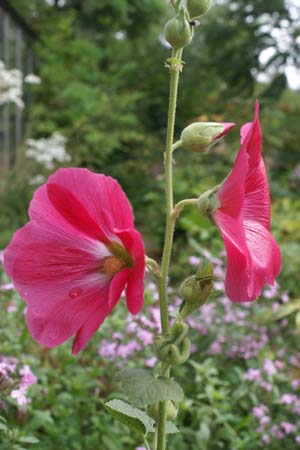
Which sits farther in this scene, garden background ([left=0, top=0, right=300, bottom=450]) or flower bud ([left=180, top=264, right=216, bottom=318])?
garden background ([left=0, top=0, right=300, bottom=450])

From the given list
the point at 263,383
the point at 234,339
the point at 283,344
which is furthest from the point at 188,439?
the point at 283,344

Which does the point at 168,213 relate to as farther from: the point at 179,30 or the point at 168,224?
the point at 179,30

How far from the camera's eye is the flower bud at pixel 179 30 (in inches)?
26.3

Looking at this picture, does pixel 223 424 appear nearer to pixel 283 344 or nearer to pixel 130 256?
pixel 283 344

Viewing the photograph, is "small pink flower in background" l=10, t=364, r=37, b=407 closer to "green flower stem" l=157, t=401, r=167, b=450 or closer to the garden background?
the garden background

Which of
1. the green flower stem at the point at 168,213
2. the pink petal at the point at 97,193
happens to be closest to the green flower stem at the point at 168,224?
the green flower stem at the point at 168,213

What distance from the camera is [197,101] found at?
736cm

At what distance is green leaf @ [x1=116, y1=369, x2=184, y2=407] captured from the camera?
63cm

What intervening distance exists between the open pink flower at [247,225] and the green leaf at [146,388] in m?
0.13

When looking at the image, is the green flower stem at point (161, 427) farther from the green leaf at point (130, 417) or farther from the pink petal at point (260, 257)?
the pink petal at point (260, 257)

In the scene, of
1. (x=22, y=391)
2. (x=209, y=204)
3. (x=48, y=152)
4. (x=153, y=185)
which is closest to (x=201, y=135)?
(x=209, y=204)

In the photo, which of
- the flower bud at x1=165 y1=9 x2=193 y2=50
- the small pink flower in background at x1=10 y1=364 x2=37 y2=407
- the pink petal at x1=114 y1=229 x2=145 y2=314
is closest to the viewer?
the pink petal at x1=114 y1=229 x2=145 y2=314

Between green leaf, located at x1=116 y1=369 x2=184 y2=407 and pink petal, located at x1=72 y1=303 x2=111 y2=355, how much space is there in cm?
8

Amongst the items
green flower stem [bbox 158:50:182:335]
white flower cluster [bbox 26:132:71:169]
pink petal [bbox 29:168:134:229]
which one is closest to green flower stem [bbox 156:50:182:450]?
green flower stem [bbox 158:50:182:335]
